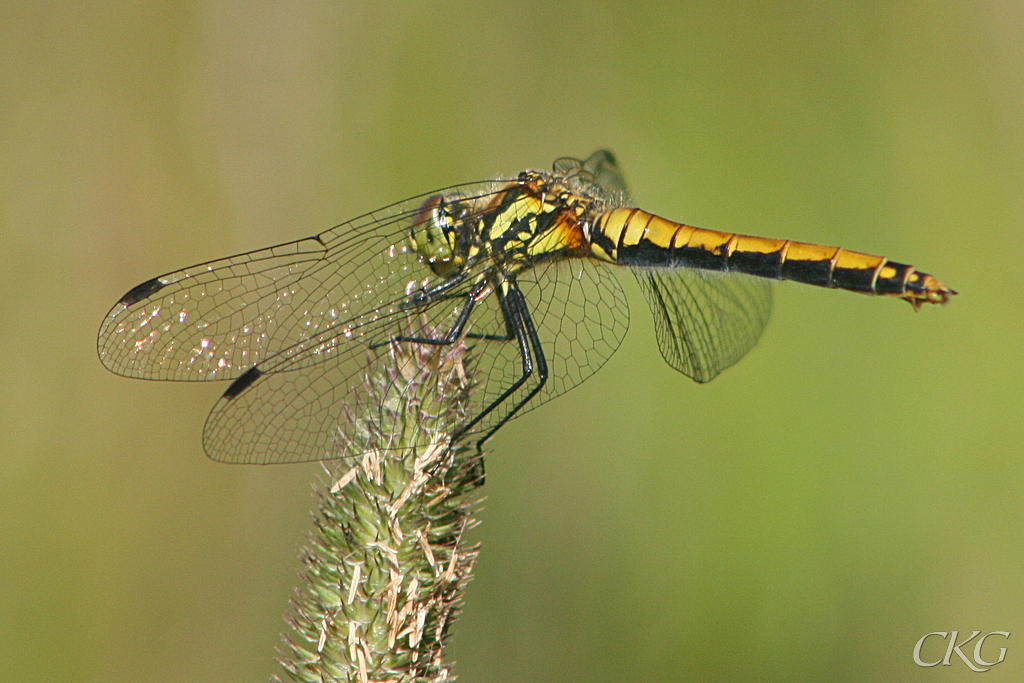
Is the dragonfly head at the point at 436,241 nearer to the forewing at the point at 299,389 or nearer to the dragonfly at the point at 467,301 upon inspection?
the dragonfly at the point at 467,301

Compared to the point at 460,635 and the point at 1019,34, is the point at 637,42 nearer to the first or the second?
the point at 1019,34

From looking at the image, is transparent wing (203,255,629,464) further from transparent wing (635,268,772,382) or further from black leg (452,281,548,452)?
transparent wing (635,268,772,382)

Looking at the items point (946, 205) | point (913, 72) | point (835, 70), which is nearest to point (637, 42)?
point (835, 70)

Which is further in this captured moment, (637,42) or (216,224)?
(637,42)

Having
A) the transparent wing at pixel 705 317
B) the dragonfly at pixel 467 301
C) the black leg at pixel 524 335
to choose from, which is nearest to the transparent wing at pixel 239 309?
the dragonfly at pixel 467 301

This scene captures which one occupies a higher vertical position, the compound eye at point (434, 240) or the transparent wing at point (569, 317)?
the compound eye at point (434, 240)

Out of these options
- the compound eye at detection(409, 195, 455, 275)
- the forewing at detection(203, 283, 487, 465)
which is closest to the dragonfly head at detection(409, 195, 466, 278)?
the compound eye at detection(409, 195, 455, 275)

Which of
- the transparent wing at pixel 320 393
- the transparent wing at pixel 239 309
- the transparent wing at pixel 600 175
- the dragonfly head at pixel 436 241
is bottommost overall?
the transparent wing at pixel 320 393
